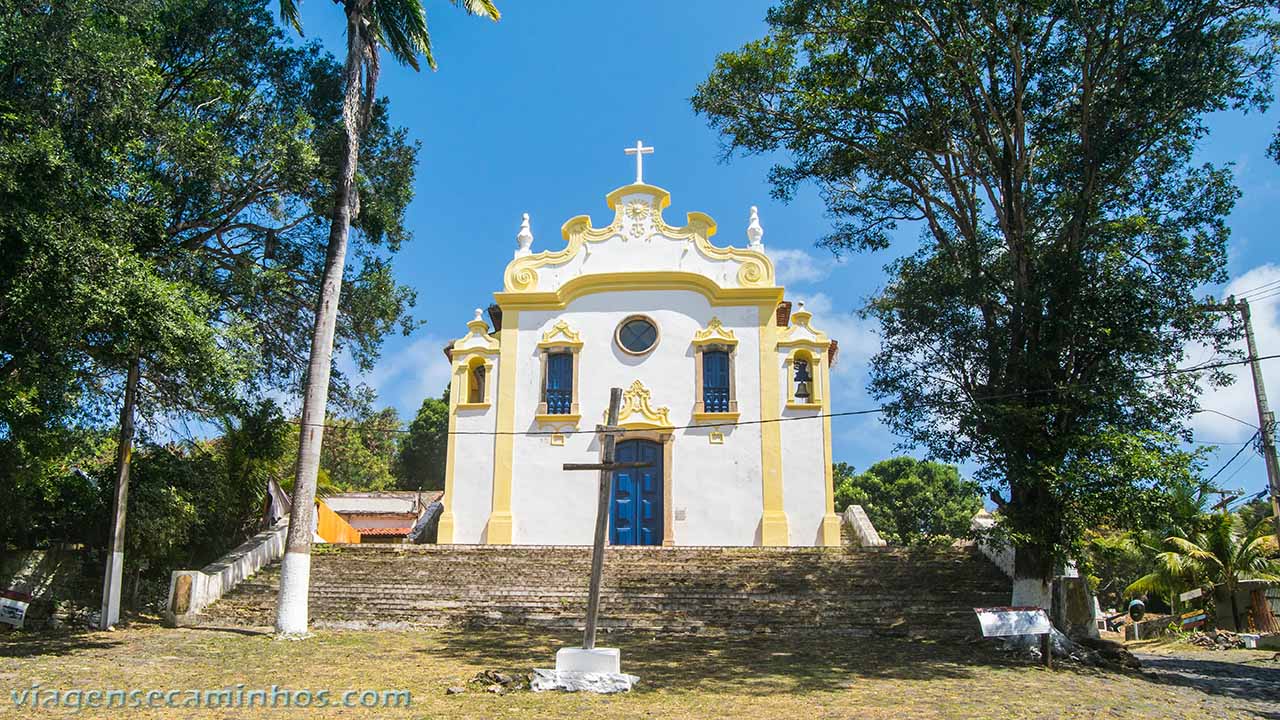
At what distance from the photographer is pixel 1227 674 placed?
36.4ft

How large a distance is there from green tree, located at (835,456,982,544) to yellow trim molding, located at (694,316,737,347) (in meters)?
25.9

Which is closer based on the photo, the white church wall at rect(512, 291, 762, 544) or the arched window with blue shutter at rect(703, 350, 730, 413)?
the white church wall at rect(512, 291, 762, 544)

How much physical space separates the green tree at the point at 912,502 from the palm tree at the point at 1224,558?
24.0 metres

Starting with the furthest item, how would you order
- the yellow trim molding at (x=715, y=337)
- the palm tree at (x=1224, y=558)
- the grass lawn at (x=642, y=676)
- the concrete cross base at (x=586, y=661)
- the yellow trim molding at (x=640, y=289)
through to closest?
the yellow trim molding at (x=640, y=289)
the yellow trim molding at (x=715, y=337)
the palm tree at (x=1224, y=558)
the concrete cross base at (x=586, y=661)
the grass lawn at (x=642, y=676)

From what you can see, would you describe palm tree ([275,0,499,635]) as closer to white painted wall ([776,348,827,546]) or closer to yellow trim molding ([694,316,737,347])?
yellow trim molding ([694,316,737,347])

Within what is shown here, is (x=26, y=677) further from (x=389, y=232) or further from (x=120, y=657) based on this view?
(x=389, y=232)

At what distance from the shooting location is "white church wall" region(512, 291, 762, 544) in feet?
61.9

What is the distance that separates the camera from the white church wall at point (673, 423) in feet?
61.9

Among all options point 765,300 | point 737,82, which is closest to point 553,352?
point 765,300

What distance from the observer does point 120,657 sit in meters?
9.90

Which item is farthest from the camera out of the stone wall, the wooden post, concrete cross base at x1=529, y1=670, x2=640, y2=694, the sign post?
the stone wall

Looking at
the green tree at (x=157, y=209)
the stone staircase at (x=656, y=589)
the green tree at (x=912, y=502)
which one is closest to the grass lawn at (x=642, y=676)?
the stone staircase at (x=656, y=589)

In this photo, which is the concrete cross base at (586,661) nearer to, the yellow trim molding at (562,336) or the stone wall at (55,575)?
the stone wall at (55,575)

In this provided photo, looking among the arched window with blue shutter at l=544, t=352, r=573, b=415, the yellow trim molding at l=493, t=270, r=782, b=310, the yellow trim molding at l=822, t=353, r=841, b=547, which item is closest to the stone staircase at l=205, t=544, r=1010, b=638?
the yellow trim molding at l=822, t=353, r=841, b=547
